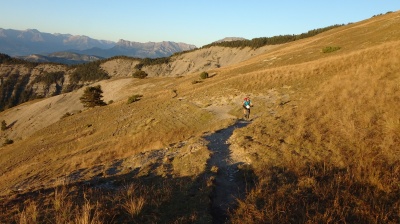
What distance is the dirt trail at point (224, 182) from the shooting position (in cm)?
798

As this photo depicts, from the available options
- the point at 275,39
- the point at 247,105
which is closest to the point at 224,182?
the point at 247,105

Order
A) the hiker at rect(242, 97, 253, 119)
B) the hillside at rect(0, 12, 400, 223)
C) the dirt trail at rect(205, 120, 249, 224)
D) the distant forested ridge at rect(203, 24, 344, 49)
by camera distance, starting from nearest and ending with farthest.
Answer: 1. the hillside at rect(0, 12, 400, 223)
2. the dirt trail at rect(205, 120, 249, 224)
3. the hiker at rect(242, 97, 253, 119)
4. the distant forested ridge at rect(203, 24, 344, 49)

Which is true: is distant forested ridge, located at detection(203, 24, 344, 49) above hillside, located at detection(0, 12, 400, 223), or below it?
above

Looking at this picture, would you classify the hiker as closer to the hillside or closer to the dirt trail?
the hillside

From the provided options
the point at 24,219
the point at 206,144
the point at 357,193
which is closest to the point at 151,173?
the point at 206,144

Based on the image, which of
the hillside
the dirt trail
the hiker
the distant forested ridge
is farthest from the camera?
the distant forested ridge

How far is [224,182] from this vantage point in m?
9.93

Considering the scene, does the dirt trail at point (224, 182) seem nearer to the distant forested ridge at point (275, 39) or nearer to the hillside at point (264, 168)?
the hillside at point (264, 168)

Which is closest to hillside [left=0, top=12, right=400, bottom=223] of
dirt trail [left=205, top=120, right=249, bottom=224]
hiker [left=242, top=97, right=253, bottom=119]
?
dirt trail [left=205, top=120, right=249, bottom=224]

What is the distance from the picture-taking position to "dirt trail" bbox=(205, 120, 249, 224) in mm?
7984

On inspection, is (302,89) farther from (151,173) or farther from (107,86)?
(107,86)

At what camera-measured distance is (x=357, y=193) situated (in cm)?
788

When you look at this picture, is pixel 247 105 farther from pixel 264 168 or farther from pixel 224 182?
pixel 224 182

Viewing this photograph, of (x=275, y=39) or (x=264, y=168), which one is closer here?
(x=264, y=168)
